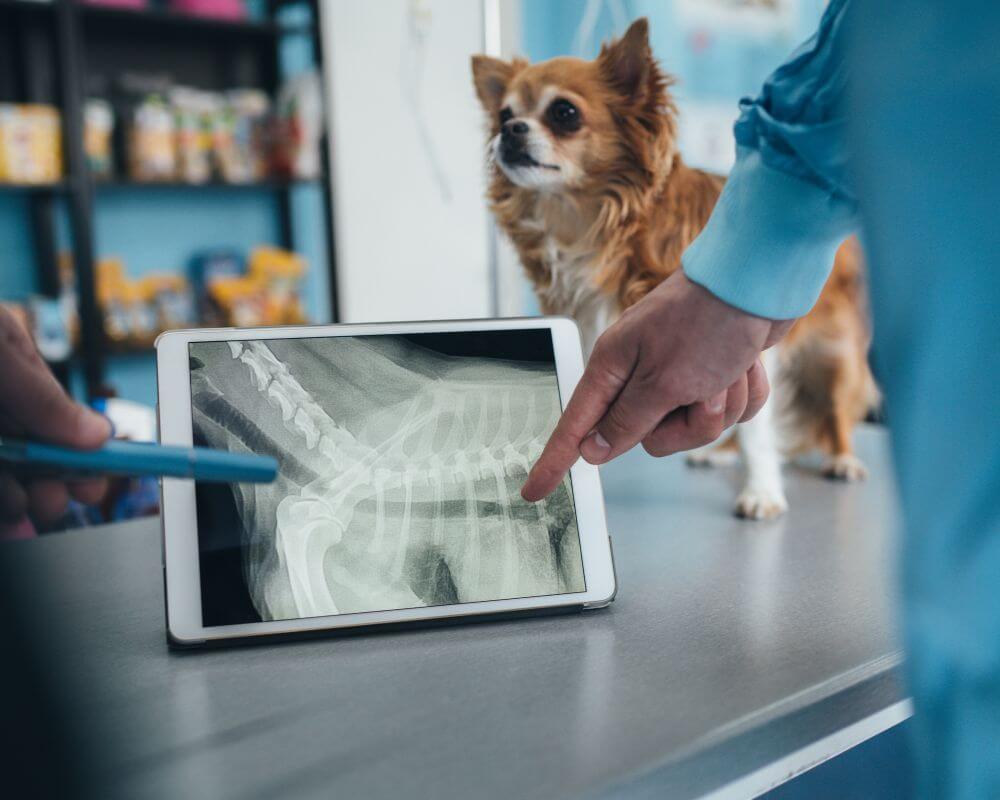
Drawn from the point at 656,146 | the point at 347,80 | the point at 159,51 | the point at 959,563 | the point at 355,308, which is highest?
the point at 159,51

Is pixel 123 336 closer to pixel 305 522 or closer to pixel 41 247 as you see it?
pixel 41 247

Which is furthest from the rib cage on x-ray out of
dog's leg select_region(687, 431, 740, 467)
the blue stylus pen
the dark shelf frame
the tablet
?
the dark shelf frame

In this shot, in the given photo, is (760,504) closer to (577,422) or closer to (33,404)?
(577,422)

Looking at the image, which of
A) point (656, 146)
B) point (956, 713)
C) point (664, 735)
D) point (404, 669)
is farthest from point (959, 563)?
point (656, 146)

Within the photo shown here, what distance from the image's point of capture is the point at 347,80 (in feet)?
4.51

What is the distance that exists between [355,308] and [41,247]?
4.33 ft

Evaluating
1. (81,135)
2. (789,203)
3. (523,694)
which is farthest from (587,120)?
(81,135)

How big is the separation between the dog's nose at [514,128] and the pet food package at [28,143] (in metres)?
1.79

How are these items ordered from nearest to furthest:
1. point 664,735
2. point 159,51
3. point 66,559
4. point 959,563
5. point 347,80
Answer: point 959,563
point 664,735
point 66,559
point 347,80
point 159,51

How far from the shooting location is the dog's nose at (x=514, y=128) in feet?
2.47

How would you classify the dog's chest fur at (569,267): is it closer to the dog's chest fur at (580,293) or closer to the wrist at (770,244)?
the dog's chest fur at (580,293)

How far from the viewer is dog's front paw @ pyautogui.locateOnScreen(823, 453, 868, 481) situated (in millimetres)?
940

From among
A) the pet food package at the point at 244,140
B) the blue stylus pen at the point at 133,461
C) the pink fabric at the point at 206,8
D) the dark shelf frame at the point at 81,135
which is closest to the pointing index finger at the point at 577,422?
the blue stylus pen at the point at 133,461

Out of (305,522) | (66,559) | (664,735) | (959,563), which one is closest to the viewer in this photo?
(959,563)
